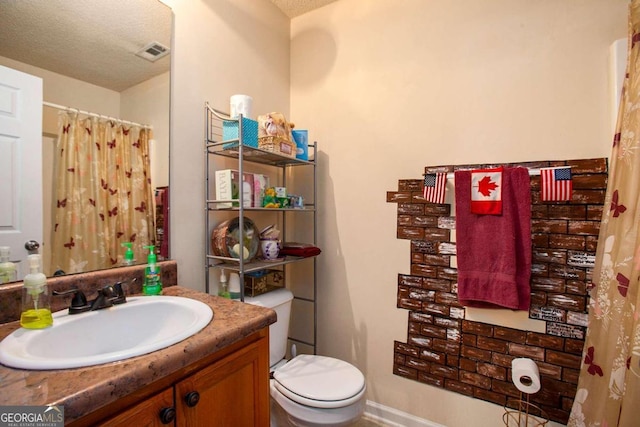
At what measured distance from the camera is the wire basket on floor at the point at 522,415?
1295 mm

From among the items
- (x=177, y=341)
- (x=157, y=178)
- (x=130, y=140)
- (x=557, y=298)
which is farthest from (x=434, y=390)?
(x=130, y=140)

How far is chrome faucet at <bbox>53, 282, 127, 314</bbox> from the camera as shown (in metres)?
0.89

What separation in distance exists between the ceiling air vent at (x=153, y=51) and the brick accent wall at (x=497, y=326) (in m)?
1.31

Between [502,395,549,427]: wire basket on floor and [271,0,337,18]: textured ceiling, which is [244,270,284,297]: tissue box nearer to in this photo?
[502,395,549,427]: wire basket on floor

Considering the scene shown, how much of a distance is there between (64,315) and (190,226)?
0.60 m

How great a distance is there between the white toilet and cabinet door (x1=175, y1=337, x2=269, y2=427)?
0.96 ft

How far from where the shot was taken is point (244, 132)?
4.40ft

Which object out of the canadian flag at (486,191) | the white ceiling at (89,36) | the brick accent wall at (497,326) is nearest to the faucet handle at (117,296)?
the white ceiling at (89,36)

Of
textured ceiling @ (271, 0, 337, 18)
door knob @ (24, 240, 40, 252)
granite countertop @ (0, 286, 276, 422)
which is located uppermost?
textured ceiling @ (271, 0, 337, 18)

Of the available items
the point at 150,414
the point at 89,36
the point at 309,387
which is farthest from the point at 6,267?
→ the point at 309,387

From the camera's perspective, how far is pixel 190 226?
1395mm

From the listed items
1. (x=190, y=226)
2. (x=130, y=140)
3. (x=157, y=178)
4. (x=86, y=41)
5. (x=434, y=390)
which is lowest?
(x=434, y=390)

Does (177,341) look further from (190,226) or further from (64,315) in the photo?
(190,226)

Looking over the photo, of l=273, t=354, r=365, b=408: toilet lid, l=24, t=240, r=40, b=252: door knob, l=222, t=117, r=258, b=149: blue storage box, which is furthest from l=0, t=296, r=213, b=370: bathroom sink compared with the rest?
l=222, t=117, r=258, b=149: blue storage box
